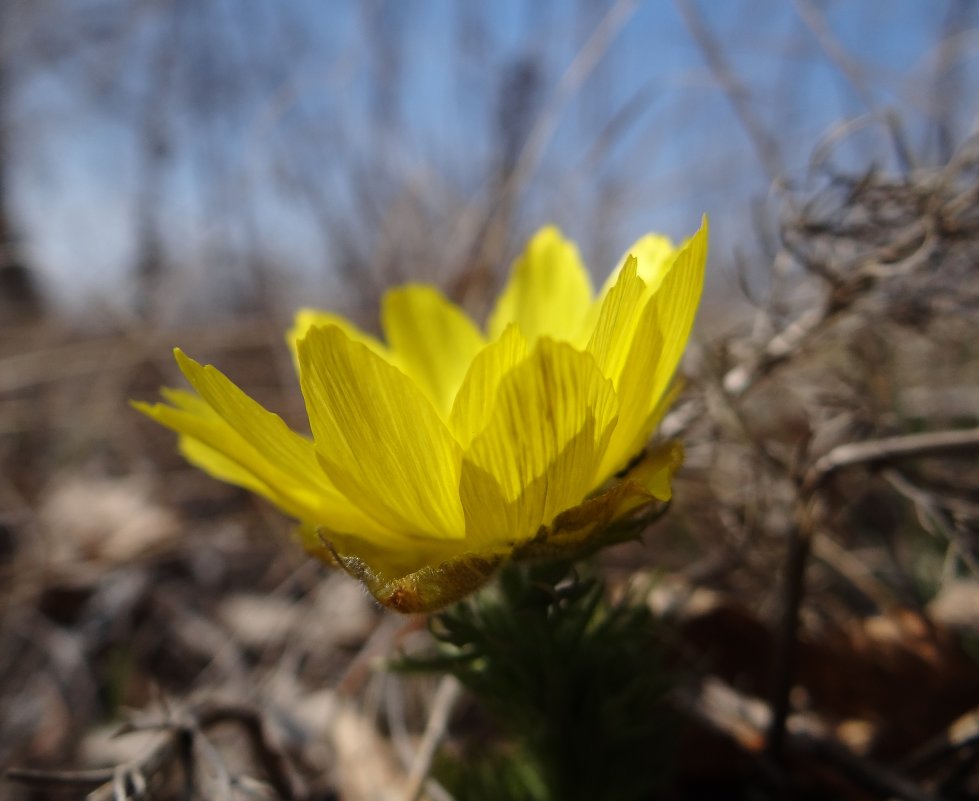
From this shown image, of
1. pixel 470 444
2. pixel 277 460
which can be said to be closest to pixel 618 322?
pixel 470 444

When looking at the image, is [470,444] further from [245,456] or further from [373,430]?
[245,456]

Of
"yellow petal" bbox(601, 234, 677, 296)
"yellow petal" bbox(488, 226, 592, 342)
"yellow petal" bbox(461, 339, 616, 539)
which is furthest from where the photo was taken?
"yellow petal" bbox(488, 226, 592, 342)

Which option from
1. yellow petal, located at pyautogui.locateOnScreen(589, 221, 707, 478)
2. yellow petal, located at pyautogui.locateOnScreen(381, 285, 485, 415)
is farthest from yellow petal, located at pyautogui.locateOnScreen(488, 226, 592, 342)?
yellow petal, located at pyautogui.locateOnScreen(589, 221, 707, 478)

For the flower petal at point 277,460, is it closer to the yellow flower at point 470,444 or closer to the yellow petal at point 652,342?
the yellow flower at point 470,444

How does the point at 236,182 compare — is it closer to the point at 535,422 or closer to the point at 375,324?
the point at 375,324

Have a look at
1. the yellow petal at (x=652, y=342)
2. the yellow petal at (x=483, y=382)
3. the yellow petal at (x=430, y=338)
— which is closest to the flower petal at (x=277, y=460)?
the yellow petal at (x=483, y=382)

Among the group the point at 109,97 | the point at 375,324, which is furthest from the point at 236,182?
the point at 109,97

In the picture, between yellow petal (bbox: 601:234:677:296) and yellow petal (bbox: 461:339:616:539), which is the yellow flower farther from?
yellow petal (bbox: 601:234:677:296)

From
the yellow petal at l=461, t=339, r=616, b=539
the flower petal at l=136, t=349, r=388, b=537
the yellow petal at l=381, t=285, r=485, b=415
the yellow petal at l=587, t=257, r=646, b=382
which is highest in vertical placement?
the yellow petal at l=381, t=285, r=485, b=415
